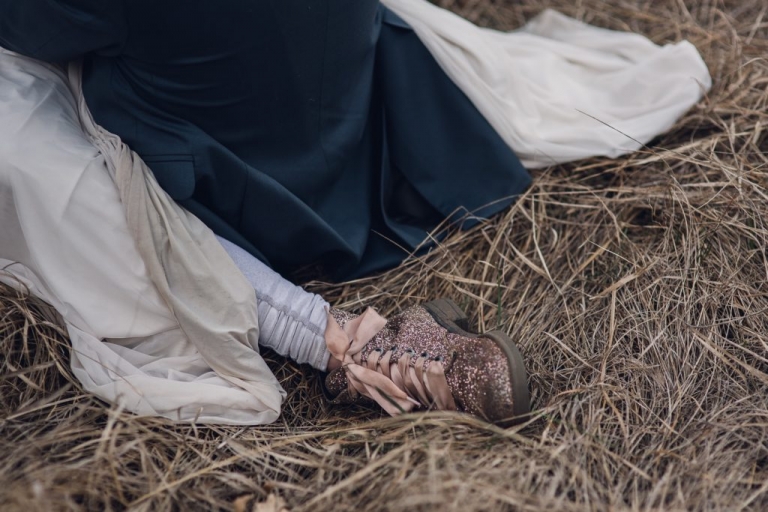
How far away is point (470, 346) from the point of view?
1054 mm

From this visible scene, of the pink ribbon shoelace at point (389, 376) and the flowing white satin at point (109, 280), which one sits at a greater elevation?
the flowing white satin at point (109, 280)

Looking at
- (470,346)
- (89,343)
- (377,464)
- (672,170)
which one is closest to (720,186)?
(672,170)

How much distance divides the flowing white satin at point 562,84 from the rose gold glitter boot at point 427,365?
470mm

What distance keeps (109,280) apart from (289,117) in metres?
0.41

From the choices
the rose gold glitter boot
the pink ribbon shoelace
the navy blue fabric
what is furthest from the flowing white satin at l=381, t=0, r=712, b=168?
the pink ribbon shoelace

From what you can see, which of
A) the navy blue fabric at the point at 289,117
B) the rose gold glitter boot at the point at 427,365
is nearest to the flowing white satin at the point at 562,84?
the navy blue fabric at the point at 289,117

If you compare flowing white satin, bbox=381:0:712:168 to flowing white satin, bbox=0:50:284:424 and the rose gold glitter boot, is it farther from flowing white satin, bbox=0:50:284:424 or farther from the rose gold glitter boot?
flowing white satin, bbox=0:50:284:424

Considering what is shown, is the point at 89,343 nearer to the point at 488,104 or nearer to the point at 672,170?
the point at 488,104

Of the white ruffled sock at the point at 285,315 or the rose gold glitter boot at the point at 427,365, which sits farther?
the white ruffled sock at the point at 285,315

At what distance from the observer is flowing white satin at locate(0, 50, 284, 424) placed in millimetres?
1006

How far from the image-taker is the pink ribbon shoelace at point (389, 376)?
1071 mm

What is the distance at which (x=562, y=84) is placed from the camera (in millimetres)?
1569

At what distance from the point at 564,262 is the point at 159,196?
2.70ft

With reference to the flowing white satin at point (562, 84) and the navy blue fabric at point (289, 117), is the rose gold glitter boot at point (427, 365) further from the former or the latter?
the flowing white satin at point (562, 84)
